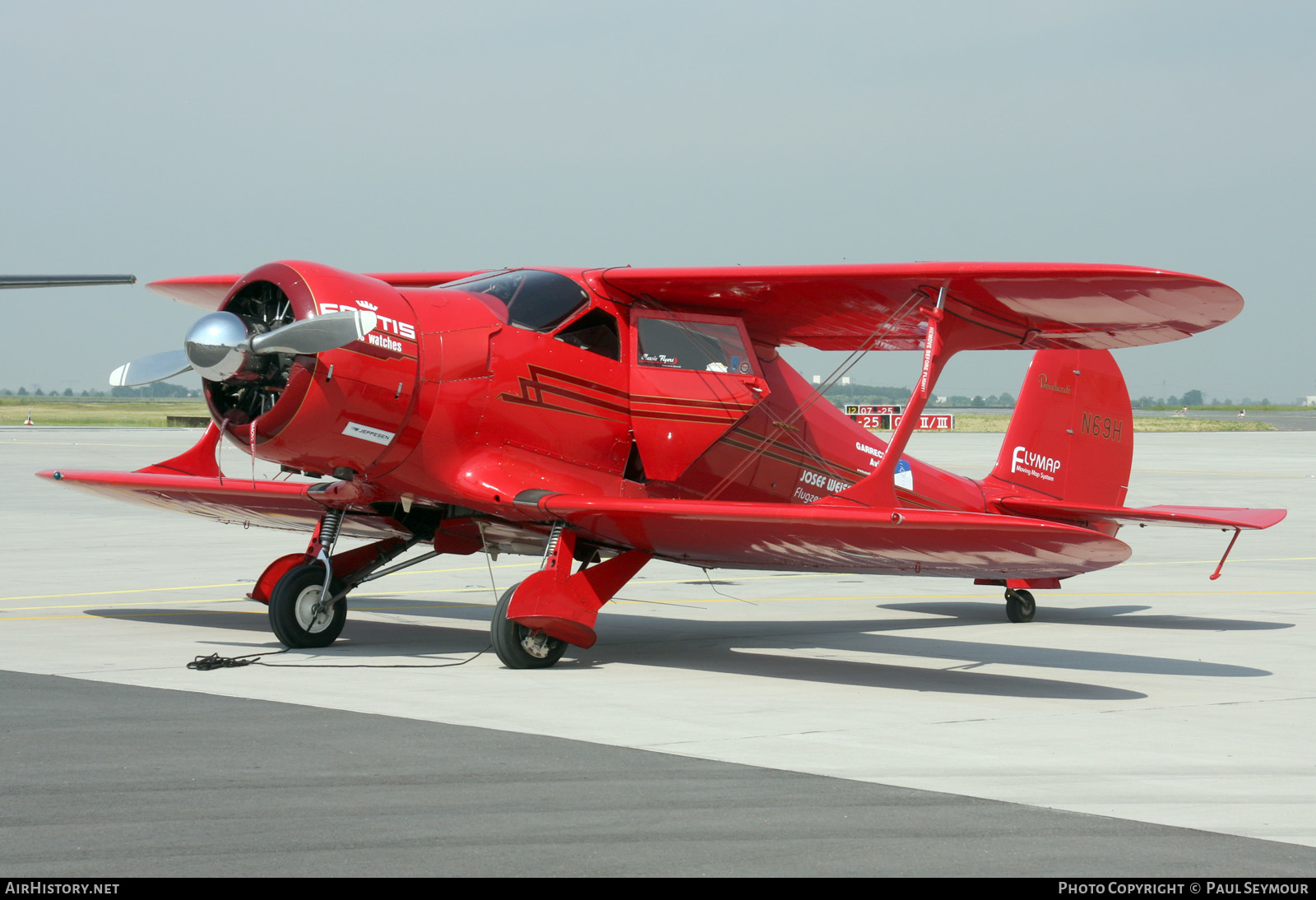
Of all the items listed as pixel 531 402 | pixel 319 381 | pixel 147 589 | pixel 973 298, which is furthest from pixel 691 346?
pixel 147 589

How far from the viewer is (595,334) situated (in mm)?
9938

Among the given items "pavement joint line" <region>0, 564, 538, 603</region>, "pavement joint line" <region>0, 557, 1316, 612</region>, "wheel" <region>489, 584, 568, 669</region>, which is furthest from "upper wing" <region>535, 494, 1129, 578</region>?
"pavement joint line" <region>0, 564, 538, 603</region>

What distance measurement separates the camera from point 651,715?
771 centimetres

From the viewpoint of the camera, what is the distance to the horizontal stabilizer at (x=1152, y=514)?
400 inches

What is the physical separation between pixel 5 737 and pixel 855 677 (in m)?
5.42

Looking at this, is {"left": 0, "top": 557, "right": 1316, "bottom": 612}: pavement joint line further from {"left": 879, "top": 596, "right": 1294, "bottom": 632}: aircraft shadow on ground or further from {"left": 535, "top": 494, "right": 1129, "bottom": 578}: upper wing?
{"left": 535, "top": 494, "right": 1129, "bottom": 578}: upper wing

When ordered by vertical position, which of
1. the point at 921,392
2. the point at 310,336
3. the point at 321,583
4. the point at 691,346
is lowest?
the point at 321,583

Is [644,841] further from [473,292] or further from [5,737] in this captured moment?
[473,292]

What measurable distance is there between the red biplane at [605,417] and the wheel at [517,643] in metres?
0.02

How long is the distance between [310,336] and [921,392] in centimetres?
415

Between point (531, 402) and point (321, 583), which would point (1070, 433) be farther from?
point (321, 583)

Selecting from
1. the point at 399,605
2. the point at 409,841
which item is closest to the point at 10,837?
the point at 409,841

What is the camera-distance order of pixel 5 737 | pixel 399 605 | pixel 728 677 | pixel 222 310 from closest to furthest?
1. pixel 5 737
2. pixel 222 310
3. pixel 728 677
4. pixel 399 605

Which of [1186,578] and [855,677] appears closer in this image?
[855,677]
